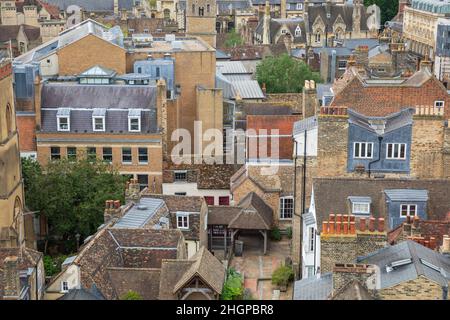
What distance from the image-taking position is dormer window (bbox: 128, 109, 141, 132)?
2130 inches

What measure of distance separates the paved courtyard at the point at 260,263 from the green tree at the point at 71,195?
790cm

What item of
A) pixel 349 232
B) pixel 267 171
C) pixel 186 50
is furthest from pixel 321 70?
pixel 349 232

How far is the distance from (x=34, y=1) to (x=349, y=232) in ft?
345

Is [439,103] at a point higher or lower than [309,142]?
higher

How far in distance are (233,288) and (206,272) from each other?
9.97 feet

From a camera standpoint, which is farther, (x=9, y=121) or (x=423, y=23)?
(x=423, y=23)

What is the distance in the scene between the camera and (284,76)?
75.0m

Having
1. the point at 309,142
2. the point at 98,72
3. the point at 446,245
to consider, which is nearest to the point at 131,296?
Result: the point at 446,245

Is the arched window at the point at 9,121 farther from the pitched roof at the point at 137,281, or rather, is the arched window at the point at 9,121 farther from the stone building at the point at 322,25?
the stone building at the point at 322,25

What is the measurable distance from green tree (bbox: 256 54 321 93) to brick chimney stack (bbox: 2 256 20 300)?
46646 millimetres

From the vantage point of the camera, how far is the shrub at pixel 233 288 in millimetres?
35769

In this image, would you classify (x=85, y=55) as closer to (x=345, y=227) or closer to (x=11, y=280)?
(x=11, y=280)

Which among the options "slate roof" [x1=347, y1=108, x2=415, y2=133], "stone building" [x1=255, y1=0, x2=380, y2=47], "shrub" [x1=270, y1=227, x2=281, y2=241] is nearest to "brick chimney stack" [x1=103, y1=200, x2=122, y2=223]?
"shrub" [x1=270, y1=227, x2=281, y2=241]

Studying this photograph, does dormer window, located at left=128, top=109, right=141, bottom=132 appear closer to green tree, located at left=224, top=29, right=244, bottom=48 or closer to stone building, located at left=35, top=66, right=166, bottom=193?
stone building, located at left=35, top=66, right=166, bottom=193
